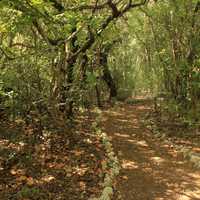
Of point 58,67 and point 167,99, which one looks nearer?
point 58,67

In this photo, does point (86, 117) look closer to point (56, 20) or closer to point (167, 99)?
point (167, 99)

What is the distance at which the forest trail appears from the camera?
27.8 feet

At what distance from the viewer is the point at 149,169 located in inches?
391

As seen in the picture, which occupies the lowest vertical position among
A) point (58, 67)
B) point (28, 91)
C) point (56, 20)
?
point (28, 91)

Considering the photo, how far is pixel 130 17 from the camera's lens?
1797cm

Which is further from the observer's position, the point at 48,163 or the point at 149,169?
the point at 48,163

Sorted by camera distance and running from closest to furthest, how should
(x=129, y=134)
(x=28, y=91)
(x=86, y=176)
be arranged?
1. (x=86, y=176)
2. (x=28, y=91)
3. (x=129, y=134)

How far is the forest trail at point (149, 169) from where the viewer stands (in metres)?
8.46

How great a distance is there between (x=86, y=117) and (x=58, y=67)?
17.2 feet

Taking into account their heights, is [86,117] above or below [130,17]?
below

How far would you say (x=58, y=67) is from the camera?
10914 millimetres

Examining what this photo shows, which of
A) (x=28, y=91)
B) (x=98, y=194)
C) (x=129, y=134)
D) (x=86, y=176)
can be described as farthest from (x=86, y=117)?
(x=98, y=194)

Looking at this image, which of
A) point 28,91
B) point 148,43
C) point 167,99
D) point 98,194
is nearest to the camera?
point 98,194

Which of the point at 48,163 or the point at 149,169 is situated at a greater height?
the point at 48,163
